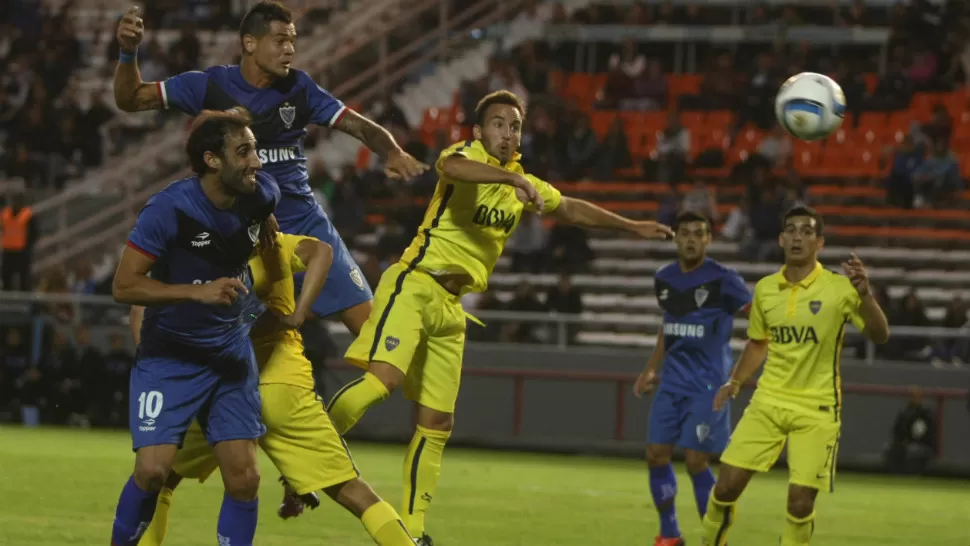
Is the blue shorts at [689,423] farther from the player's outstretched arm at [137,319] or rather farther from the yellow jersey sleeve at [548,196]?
the player's outstretched arm at [137,319]

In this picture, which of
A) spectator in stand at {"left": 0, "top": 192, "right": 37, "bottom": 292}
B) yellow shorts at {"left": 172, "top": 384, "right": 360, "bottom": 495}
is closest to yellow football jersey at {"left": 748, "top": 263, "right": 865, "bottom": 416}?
yellow shorts at {"left": 172, "top": 384, "right": 360, "bottom": 495}

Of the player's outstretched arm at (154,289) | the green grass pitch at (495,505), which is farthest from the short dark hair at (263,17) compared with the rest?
the green grass pitch at (495,505)

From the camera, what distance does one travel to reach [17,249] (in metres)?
21.1

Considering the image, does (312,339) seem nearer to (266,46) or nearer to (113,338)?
(113,338)

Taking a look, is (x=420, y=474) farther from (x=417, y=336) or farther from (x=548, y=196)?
(x=548, y=196)

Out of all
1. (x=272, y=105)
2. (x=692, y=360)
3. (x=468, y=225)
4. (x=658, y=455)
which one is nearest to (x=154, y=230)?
(x=272, y=105)

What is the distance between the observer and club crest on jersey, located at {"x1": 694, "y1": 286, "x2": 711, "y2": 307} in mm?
10961

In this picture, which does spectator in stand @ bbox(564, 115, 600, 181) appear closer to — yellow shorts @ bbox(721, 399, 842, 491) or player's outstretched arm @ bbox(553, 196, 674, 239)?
player's outstretched arm @ bbox(553, 196, 674, 239)

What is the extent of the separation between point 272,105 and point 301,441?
2248 millimetres

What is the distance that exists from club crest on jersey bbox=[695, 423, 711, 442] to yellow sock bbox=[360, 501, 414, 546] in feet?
12.2

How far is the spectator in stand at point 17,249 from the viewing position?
21094 mm

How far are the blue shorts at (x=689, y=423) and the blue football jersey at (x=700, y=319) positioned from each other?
136mm

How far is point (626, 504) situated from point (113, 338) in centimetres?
883

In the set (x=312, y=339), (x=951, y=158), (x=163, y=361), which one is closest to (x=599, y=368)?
(x=312, y=339)
